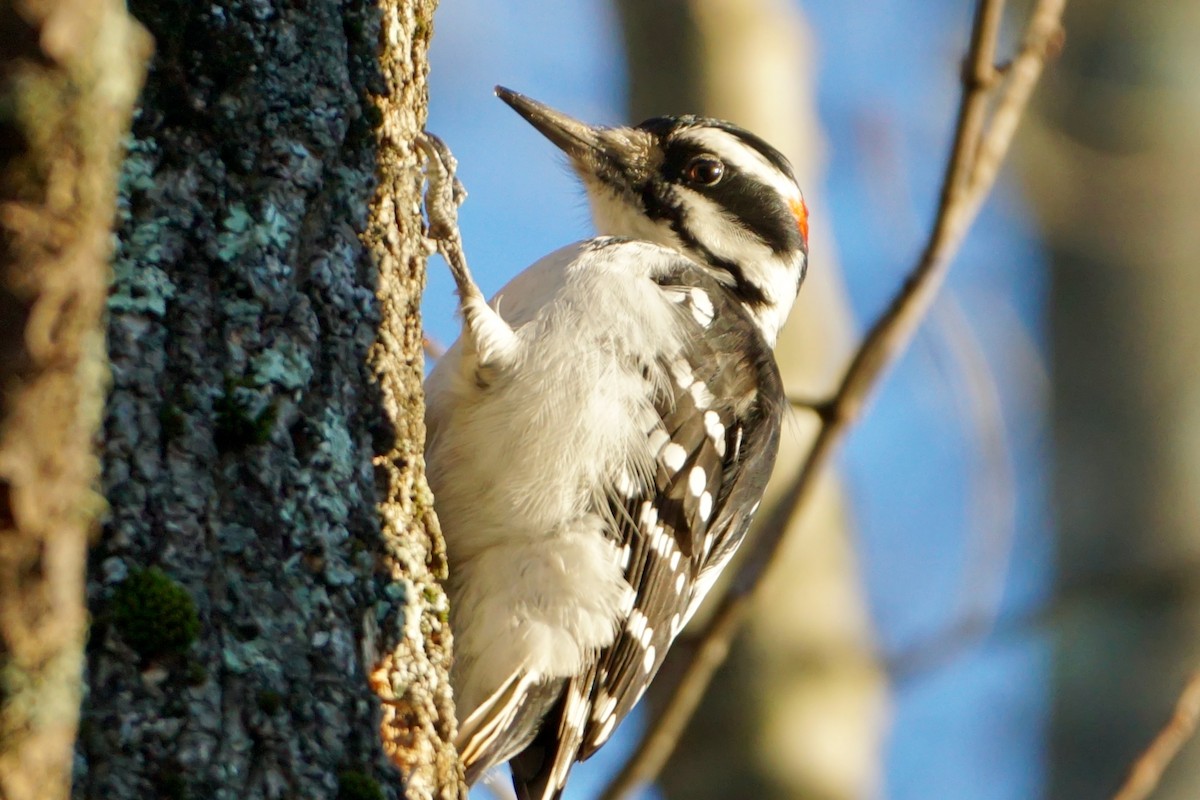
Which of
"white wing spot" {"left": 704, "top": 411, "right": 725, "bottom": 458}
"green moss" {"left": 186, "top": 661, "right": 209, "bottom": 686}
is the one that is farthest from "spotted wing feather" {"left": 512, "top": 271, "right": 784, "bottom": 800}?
"green moss" {"left": 186, "top": 661, "right": 209, "bottom": 686}

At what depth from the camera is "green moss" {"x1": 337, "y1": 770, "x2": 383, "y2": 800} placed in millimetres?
2109

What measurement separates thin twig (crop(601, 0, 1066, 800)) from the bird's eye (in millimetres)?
1163

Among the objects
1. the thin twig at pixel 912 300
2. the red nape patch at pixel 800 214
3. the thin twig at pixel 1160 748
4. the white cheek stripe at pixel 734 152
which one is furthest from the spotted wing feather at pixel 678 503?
the thin twig at pixel 1160 748

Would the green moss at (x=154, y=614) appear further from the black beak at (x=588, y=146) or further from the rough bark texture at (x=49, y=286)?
the black beak at (x=588, y=146)

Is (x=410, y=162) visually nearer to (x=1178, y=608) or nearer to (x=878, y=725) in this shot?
(x=878, y=725)

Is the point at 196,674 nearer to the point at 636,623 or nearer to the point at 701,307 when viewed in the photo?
the point at 636,623

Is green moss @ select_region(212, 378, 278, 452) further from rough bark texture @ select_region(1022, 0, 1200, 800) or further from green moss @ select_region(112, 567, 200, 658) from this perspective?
rough bark texture @ select_region(1022, 0, 1200, 800)

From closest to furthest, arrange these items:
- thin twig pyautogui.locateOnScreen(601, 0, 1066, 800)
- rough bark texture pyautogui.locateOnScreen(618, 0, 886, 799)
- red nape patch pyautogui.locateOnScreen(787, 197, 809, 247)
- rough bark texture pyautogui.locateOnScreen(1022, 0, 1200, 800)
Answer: thin twig pyautogui.locateOnScreen(601, 0, 1066, 800), red nape patch pyautogui.locateOnScreen(787, 197, 809, 247), rough bark texture pyautogui.locateOnScreen(618, 0, 886, 799), rough bark texture pyautogui.locateOnScreen(1022, 0, 1200, 800)

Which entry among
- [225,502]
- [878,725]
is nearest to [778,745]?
[878,725]

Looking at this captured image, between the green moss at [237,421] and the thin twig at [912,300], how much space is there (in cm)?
148

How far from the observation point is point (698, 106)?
5953mm

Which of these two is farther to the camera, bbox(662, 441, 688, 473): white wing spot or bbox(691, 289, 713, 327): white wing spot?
bbox(691, 289, 713, 327): white wing spot

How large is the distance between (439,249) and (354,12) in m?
0.73

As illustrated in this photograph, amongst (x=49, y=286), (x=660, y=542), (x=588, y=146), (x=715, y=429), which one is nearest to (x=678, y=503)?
(x=660, y=542)
